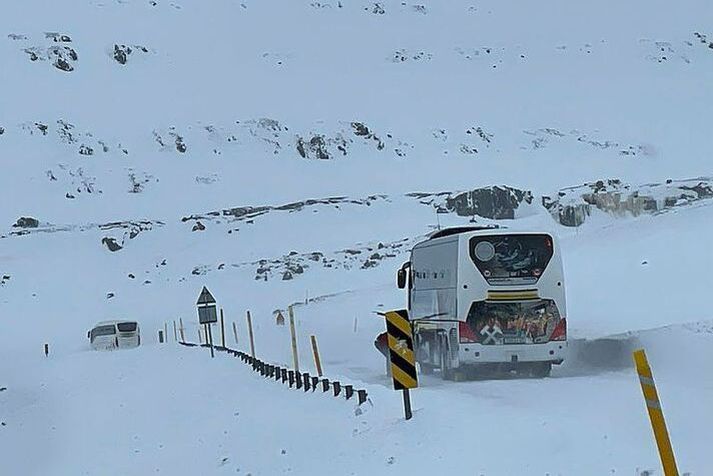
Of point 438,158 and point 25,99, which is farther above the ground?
point 25,99

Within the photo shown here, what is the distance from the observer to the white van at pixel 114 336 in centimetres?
4138

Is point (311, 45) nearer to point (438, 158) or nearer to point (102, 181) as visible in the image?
point (438, 158)

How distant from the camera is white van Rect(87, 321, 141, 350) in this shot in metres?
41.4

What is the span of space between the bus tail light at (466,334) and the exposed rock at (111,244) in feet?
150

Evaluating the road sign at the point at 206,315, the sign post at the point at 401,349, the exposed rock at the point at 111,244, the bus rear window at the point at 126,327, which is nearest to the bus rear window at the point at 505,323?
the sign post at the point at 401,349

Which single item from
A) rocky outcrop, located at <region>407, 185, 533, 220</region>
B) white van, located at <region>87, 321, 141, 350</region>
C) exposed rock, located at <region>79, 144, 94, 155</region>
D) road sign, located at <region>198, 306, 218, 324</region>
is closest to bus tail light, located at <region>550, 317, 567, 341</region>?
road sign, located at <region>198, 306, 218, 324</region>

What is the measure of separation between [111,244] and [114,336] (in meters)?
22.0

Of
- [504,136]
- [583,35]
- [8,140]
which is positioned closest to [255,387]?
[8,140]

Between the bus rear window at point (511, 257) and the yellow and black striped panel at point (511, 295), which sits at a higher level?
the bus rear window at point (511, 257)

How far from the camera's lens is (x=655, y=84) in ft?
328

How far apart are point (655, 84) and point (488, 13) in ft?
94.7

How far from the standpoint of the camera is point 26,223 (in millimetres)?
65938

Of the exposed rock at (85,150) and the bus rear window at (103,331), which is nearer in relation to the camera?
the bus rear window at (103,331)

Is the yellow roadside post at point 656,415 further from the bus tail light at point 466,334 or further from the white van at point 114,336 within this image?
the white van at point 114,336
